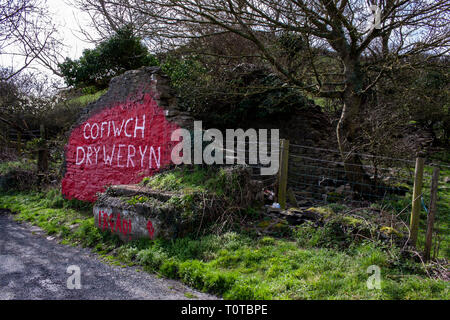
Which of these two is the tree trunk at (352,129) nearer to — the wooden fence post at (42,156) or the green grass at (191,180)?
the green grass at (191,180)

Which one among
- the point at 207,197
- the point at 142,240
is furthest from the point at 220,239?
the point at 142,240

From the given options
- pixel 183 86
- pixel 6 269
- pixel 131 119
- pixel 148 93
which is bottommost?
pixel 6 269

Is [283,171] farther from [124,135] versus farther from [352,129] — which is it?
[124,135]

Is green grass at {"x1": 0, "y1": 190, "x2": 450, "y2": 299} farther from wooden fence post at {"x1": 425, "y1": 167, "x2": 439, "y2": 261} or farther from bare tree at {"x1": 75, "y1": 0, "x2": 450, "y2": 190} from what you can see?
bare tree at {"x1": 75, "y1": 0, "x2": 450, "y2": 190}

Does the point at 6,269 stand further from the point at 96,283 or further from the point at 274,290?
the point at 274,290

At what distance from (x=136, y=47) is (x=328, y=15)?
7.46 meters

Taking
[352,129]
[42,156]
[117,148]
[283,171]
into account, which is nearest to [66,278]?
[283,171]

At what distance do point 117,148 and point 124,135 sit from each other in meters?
0.38

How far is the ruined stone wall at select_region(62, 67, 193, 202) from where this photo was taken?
24.0 ft

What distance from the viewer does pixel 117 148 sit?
821 centimetres

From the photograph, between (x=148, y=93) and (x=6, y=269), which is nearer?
(x=6, y=269)

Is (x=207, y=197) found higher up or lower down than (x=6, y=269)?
higher up

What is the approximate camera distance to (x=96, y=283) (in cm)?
421
